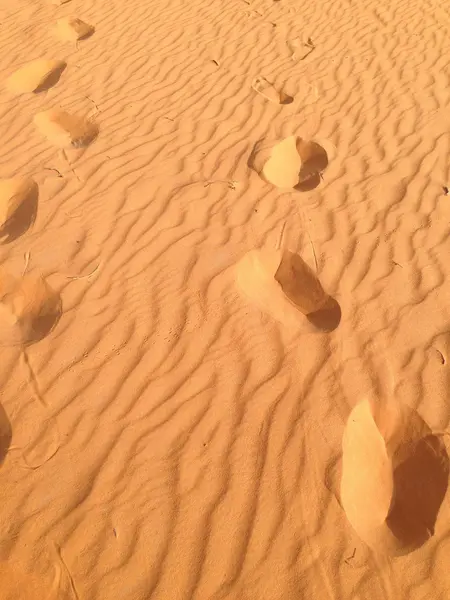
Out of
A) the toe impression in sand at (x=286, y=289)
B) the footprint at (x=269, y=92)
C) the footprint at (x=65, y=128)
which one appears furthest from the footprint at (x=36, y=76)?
the toe impression in sand at (x=286, y=289)

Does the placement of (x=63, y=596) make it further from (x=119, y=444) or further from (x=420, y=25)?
(x=420, y=25)

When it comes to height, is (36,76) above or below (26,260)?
above

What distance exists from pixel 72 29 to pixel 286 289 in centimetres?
527

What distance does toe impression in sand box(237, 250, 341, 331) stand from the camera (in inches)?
126

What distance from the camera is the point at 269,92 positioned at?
5.33m

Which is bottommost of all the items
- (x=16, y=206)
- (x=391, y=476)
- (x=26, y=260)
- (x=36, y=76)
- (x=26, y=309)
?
(x=391, y=476)

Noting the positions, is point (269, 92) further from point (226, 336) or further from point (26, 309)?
point (26, 309)

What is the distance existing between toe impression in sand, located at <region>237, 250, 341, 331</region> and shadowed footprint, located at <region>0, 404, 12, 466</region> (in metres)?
1.60

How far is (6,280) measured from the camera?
11.3ft

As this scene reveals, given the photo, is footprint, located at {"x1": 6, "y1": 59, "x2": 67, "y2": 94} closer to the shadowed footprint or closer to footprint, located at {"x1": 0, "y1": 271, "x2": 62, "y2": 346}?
footprint, located at {"x1": 0, "y1": 271, "x2": 62, "y2": 346}

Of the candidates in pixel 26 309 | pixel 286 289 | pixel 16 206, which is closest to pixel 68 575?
pixel 26 309

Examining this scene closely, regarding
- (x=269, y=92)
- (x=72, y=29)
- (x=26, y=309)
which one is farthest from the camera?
(x=72, y=29)

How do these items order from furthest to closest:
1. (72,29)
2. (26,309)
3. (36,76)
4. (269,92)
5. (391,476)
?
(72,29)
(36,76)
(269,92)
(26,309)
(391,476)

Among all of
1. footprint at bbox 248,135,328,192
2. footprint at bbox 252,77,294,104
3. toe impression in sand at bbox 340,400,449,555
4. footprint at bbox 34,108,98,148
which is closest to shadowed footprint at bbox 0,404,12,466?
toe impression in sand at bbox 340,400,449,555
